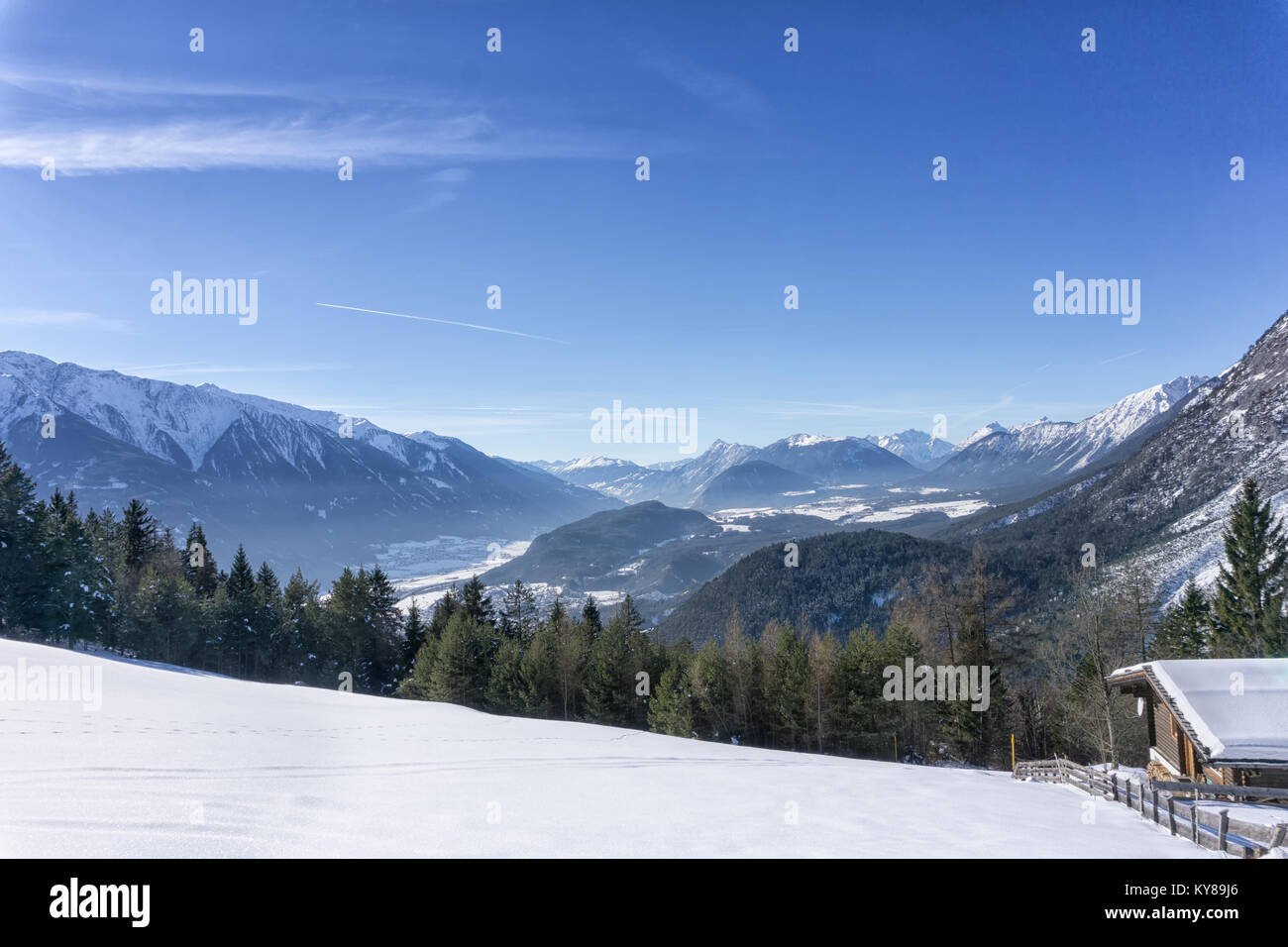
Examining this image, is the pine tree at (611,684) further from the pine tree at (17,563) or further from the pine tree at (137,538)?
the pine tree at (137,538)

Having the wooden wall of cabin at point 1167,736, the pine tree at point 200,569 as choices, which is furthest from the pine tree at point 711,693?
the pine tree at point 200,569

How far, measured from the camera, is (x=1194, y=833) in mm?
11117

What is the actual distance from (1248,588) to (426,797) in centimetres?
4722

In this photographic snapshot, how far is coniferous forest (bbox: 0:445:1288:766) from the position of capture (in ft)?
110

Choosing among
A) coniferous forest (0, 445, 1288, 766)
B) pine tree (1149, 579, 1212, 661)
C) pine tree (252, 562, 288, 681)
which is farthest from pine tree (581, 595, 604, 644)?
pine tree (1149, 579, 1212, 661)

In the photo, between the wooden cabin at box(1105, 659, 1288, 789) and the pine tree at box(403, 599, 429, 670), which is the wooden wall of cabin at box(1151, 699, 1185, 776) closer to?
the wooden cabin at box(1105, 659, 1288, 789)

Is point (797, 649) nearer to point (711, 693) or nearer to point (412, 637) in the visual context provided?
point (711, 693)

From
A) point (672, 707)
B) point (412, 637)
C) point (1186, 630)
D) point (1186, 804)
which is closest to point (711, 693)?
point (672, 707)

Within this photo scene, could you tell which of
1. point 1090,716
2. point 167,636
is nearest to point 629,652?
point 1090,716

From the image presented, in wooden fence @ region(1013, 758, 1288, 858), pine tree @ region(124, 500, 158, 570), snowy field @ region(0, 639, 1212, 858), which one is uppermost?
pine tree @ region(124, 500, 158, 570)

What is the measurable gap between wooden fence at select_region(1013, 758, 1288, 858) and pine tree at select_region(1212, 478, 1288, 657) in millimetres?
22603

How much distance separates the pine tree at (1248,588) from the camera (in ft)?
113

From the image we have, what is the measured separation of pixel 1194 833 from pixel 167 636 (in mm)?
54768
